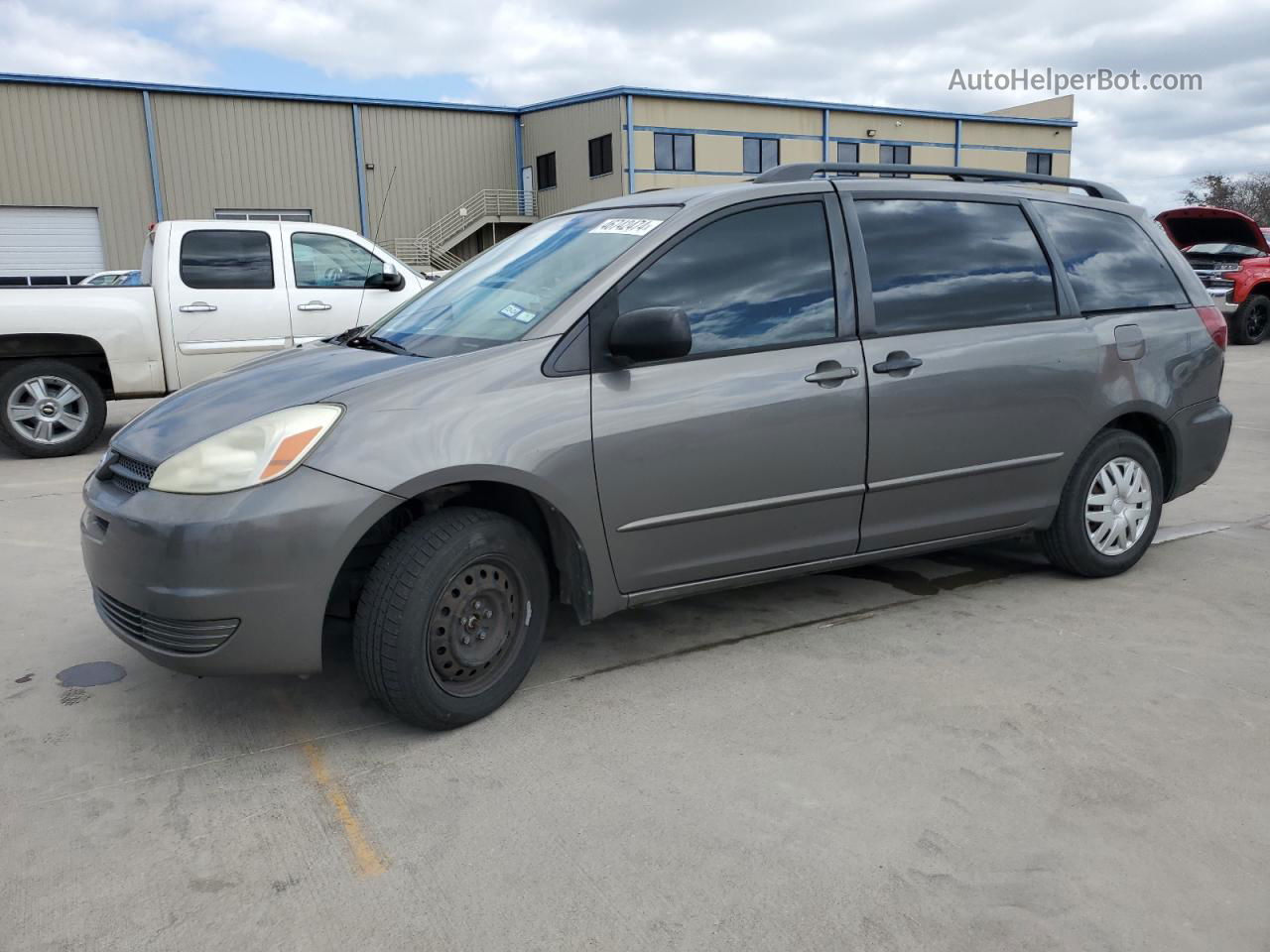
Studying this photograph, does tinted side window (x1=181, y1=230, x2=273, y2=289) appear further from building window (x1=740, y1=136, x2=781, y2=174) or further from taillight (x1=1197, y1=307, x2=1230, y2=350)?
building window (x1=740, y1=136, x2=781, y2=174)

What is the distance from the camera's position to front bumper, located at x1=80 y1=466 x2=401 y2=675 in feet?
9.14

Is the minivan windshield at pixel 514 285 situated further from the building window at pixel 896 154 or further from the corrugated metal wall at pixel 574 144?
the building window at pixel 896 154

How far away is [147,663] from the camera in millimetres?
3727

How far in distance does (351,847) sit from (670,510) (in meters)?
1.43

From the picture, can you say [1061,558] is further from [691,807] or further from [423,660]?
[423,660]

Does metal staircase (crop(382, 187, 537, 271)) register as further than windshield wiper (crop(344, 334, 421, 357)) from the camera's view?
Yes

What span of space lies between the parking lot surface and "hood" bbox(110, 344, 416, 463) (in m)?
0.91

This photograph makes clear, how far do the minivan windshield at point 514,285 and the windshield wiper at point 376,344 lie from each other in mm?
12

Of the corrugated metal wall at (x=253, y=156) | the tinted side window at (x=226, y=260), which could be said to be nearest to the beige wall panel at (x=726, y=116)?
the corrugated metal wall at (x=253, y=156)

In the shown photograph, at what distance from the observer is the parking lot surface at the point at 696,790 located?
230cm

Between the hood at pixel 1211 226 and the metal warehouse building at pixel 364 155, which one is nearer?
the hood at pixel 1211 226

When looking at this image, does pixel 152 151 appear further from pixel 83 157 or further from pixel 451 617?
pixel 451 617

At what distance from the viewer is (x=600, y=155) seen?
3525 centimetres

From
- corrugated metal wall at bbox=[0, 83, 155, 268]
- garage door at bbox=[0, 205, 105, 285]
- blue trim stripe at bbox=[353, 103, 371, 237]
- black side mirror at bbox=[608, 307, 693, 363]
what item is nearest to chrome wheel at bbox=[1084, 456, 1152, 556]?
black side mirror at bbox=[608, 307, 693, 363]
